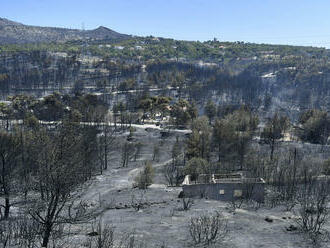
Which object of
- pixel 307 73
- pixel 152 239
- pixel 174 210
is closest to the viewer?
pixel 152 239

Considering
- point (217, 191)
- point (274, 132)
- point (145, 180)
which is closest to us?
point (217, 191)

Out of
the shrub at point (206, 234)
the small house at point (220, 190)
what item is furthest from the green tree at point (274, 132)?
the shrub at point (206, 234)

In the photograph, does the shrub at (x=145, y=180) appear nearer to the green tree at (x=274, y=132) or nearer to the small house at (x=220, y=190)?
the small house at (x=220, y=190)

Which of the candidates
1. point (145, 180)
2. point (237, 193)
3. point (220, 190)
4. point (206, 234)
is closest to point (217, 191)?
point (220, 190)

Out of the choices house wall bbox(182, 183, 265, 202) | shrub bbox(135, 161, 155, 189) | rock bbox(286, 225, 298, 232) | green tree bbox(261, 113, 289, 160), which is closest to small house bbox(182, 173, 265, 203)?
house wall bbox(182, 183, 265, 202)

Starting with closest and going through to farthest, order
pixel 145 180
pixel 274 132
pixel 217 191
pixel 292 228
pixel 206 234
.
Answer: pixel 206 234, pixel 292 228, pixel 217 191, pixel 145 180, pixel 274 132

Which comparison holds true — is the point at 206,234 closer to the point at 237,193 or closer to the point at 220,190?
the point at 220,190

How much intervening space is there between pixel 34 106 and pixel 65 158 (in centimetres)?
8597

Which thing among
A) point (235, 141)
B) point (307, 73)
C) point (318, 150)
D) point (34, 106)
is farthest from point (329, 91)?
point (34, 106)

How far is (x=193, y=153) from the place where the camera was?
5656cm

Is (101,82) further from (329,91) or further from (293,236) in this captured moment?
(293,236)

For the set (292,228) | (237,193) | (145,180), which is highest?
(292,228)

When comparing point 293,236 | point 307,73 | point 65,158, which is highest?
point 307,73

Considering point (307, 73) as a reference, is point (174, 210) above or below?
below
